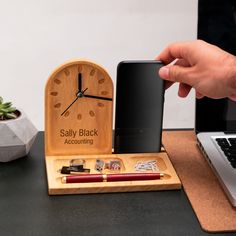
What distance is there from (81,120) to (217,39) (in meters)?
0.32

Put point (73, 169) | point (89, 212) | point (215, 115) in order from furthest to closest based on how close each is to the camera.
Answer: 1. point (215, 115)
2. point (73, 169)
3. point (89, 212)

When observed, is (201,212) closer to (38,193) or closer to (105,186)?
(105,186)

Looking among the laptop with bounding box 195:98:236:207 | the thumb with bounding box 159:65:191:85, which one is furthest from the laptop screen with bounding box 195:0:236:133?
the thumb with bounding box 159:65:191:85

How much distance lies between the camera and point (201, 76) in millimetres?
868

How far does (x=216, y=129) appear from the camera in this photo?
3.41ft

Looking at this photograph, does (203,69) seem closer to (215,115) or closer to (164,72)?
(164,72)

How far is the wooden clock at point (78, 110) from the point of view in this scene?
0.94 meters

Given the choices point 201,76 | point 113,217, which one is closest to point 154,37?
point 201,76

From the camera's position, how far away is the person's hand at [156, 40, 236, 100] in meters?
0.84

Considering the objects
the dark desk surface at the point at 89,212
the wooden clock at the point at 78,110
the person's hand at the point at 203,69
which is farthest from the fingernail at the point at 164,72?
the dark desk surface at the point at 89,212

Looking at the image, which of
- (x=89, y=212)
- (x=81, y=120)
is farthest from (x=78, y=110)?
(x=89, y=212)

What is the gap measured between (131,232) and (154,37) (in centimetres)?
161

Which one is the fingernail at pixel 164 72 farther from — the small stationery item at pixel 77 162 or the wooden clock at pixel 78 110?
the small stationery item at pixel 77 162

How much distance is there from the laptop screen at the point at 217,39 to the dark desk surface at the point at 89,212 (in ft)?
0.69
